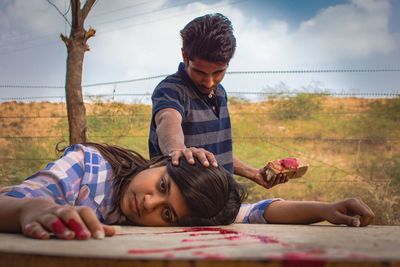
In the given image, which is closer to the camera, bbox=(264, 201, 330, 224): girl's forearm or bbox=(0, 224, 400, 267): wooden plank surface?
bbox=(0, 224, 400, 267): wooden plank surface

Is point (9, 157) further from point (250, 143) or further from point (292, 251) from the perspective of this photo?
point (292, 251)

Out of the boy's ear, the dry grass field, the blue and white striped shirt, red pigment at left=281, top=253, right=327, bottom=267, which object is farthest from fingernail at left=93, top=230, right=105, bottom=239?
the dry grass field

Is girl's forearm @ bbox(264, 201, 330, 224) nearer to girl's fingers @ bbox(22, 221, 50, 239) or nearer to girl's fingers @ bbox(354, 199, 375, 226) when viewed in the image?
girl's fingers @ bbox(354, 199, 375, 226)

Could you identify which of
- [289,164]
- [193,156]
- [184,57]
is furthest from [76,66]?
[193,156]

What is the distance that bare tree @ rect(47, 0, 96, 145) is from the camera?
5949 mm

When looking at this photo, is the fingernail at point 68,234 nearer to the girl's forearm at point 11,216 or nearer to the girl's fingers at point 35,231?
the girl's fingers at point 35,231

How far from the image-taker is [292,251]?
2.88 ft

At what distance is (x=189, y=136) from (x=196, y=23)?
0.64m

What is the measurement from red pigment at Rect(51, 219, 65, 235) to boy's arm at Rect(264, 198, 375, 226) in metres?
1.29

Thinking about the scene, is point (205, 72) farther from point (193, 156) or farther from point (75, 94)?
point (75, 94)

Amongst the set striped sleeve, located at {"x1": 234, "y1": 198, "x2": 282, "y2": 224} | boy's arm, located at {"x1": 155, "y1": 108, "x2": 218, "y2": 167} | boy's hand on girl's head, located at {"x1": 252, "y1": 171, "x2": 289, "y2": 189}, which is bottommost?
striped sleeve, located at {"x1": 234, "y1": 198, "x2": 282, "y2": 224}

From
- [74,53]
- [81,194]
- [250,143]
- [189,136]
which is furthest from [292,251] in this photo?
[250,143]

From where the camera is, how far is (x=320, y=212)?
2.23 metres

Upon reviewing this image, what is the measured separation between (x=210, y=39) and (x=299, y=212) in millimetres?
1096
